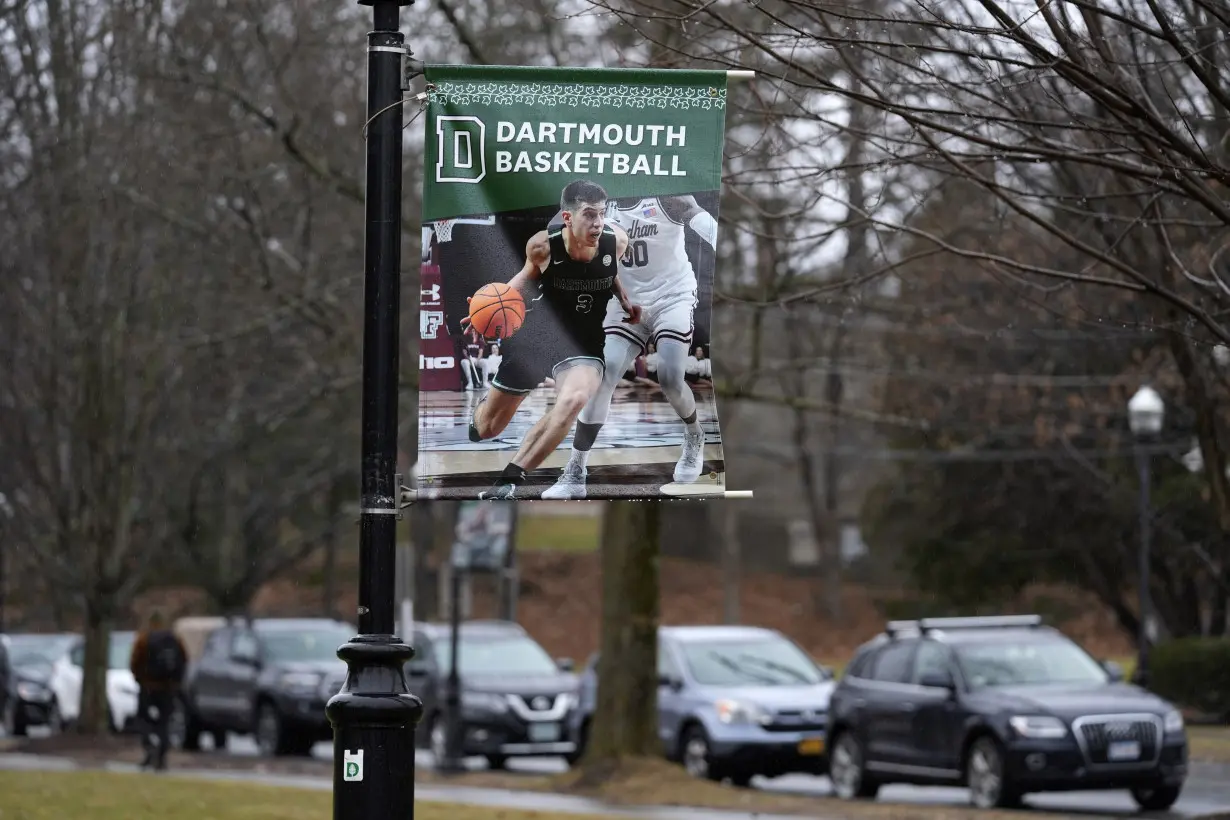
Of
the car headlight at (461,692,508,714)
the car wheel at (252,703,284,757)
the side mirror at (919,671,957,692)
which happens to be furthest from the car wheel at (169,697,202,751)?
the side mirror at (919,671,957,692)

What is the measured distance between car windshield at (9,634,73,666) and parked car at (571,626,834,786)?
56.2 feet

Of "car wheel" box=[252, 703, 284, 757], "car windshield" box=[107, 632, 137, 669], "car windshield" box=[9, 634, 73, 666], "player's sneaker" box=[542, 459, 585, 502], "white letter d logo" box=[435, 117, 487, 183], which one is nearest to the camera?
"player's sneaker" box=[542, 459, 585, 502]

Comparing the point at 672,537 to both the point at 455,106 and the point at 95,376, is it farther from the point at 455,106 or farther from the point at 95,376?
the point at 455,106

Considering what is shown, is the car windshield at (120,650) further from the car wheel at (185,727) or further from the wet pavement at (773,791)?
the wet pavement at (773,791)

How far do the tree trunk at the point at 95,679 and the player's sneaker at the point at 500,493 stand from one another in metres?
21.2

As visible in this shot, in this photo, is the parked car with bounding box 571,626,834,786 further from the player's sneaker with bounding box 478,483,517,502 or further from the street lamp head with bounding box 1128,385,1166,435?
the player's sneaker with bounding box 478,483,517,502

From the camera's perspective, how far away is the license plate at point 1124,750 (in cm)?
1602

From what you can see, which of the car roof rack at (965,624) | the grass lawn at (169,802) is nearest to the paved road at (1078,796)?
the car roof rack at (965,624)

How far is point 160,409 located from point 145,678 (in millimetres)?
5747

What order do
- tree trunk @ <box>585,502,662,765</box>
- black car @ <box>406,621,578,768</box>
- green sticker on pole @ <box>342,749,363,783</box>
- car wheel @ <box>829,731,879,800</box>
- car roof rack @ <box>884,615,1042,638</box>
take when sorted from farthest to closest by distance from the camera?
black car @ <box>406,621,578,768</box>
tree trunk @ <box>585,502,662,765</box>
car wheel @ <box>829,731,879,800</box>
car roof rack @ <box>884,615,1042,638</box>
green sticker on pole @ <box>342,749,363,783</box>

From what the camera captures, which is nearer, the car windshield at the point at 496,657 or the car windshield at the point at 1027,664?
the car windshield at the point at 1027,664

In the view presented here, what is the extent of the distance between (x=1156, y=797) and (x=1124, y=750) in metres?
0.81

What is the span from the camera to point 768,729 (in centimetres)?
2000

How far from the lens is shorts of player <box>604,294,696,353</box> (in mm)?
7348
